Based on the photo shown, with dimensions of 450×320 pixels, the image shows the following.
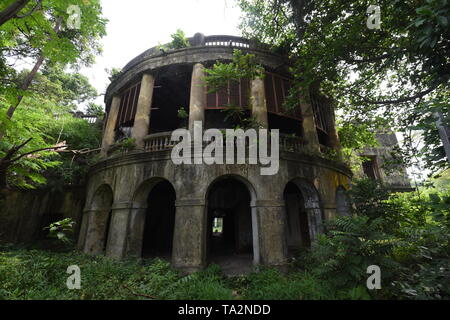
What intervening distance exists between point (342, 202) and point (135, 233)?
30.7ft

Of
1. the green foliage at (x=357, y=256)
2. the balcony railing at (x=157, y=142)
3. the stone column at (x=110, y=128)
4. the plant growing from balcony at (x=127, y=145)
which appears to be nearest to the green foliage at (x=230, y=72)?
the balcony railing at (x=157, y=142)

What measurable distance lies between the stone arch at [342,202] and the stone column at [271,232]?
4.27 meters

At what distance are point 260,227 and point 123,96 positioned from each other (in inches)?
399

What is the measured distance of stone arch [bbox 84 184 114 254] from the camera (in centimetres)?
862

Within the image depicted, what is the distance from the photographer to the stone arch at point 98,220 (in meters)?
8.62

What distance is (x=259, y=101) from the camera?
28.5 ft

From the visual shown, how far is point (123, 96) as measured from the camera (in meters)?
11.3

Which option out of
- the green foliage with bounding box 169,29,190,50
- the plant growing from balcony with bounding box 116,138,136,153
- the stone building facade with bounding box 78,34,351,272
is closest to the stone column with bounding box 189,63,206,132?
the stone building facade with bounding box 78,34,351,272

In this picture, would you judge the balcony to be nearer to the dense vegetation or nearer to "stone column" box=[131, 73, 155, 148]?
"stone column" box=[131, 73, 155, 148]

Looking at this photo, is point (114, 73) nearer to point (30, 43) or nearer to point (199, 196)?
point (30, 43)

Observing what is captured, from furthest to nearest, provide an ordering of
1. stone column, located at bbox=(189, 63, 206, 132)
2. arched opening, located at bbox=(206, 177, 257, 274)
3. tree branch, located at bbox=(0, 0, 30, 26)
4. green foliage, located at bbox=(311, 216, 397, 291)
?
arched opening, located at bbox=(206, 177, 257, 274) → stone column, located at bbox=(189, 63, 206, 132) → green foliage, located at bbox=(311, 216, 397, 291) → tree branch, located at bbox=(0, 0, 30, 26)

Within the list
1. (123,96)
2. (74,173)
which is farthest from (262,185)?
(74,173)

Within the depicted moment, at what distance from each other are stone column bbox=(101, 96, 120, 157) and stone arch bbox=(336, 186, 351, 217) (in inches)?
457
